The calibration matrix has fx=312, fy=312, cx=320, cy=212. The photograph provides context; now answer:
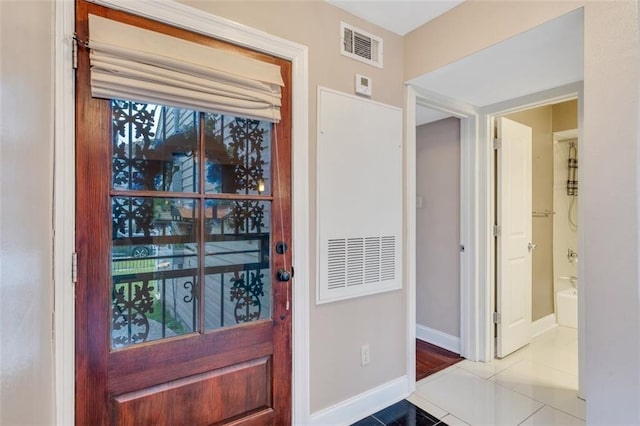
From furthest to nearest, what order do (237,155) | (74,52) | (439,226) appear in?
(439,226) → (237,155) → (74,52)

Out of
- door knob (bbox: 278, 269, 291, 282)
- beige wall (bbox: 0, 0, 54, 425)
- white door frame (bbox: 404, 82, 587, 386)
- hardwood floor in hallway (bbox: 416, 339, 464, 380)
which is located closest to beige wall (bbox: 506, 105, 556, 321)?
white door frame (bbox: 404, 82, 587, 386)

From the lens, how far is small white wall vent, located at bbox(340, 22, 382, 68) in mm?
1874

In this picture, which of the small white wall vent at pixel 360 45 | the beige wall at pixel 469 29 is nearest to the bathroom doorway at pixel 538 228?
the beige wall at pixel 469 29

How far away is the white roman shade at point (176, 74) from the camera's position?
46.3 inches

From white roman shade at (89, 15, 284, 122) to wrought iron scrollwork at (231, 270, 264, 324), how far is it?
80cm

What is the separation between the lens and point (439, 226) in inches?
119

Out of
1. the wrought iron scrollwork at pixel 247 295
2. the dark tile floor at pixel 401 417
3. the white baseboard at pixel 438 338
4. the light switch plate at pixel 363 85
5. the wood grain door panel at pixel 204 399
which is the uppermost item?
the light switch plate at pixel 363 85

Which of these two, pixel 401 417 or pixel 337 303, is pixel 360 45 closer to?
pixel 337 303

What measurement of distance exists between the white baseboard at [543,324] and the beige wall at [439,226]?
3.36 ft

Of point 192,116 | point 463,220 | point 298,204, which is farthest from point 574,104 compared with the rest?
point 192,116

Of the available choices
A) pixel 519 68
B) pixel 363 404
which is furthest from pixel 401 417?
pixel 519 68

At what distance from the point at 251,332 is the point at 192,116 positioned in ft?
3.49

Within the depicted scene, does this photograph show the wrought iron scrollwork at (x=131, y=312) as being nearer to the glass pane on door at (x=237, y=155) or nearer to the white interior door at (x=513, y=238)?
the glass pane on door at (x=237, y=155)

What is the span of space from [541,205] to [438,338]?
71.2 inches
